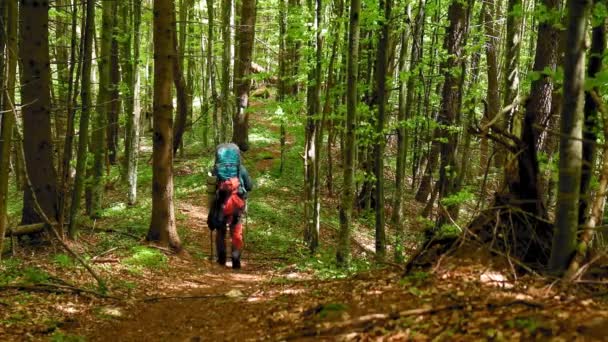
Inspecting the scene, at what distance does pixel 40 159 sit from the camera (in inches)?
350

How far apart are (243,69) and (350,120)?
1258 cm

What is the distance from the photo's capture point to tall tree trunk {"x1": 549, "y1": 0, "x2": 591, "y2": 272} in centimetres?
381

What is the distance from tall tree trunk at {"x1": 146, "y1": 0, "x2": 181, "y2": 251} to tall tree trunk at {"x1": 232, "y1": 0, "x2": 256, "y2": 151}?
27.2ft

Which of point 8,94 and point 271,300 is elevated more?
point 8,94

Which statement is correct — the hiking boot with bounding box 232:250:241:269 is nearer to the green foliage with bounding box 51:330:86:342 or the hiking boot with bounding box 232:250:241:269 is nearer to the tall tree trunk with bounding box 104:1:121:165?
the green foliage with bounding box 51:330:86:342

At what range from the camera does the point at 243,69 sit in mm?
20516

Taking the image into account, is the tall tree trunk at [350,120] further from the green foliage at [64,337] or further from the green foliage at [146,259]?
the green foliage at [64,337]

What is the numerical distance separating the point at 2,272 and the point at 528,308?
22.8 feet

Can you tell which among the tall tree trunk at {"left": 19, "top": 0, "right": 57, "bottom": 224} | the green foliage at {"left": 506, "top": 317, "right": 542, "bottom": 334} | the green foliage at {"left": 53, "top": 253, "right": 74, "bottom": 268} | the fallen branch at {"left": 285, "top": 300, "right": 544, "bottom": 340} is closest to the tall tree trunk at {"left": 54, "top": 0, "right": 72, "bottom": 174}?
the tall tree trunk at {"left": 19, "top": 0, "right": 57, "bottom": 224}

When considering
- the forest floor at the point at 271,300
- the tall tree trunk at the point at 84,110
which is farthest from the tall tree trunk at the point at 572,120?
the tall tree trunk at the point at 84,110

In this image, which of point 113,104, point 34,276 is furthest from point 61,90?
point 34,276

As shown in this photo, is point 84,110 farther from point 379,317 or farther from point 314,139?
point 379,317

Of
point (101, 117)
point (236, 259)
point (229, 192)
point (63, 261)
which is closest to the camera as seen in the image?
point (63, 261)

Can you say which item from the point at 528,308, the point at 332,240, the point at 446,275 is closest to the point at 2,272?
the point at 446,275
